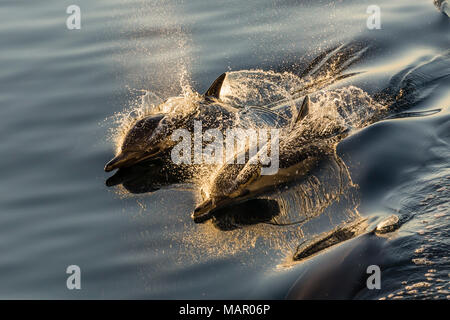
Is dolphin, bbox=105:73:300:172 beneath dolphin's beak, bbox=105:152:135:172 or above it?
above

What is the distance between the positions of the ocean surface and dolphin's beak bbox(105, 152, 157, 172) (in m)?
0.19

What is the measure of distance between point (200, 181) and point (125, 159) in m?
0.95

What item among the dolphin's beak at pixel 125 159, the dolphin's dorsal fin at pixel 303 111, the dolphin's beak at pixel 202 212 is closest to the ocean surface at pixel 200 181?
the dolphin's beak at pixel 202 212

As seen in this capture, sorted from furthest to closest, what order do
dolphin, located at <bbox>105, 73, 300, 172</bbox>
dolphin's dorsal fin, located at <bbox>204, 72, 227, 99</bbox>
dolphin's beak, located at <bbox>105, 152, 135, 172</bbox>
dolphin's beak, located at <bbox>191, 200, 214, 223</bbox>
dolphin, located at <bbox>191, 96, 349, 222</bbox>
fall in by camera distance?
dolphin's dorsal fin, located at <bbox>204, 72, 227, 99</bbox> < dolphin, located at <bbox>105, 73, 300, 172</bbox> < dolphin's beak, located at <bbox>105, 152, 135, 172</bbox> < dolphin, located at <bbox>191, 96, 349, 222</bbox> < dolphin's beak, located at <bbox>191, 200, 214, 223</bbox>

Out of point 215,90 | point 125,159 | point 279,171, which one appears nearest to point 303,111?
point 279,171

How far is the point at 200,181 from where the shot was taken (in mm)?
7098

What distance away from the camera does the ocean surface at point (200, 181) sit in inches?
218

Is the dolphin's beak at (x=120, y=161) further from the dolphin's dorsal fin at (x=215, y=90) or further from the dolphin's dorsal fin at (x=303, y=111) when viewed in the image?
the dolphin's dorsal fin at (x=303, y=111)

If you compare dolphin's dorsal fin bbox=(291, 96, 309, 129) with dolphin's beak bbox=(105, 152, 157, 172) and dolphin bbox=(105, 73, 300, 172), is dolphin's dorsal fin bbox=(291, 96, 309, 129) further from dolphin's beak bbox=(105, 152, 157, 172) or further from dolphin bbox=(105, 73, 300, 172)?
dolphin's beak bbox=(105, 152, 157, 172)

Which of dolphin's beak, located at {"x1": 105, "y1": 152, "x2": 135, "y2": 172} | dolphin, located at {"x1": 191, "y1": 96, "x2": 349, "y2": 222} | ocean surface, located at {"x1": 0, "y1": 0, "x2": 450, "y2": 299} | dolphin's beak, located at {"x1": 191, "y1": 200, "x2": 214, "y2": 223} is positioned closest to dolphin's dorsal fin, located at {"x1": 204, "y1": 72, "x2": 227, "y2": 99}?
ocean surface, located at {"x1": 0, "y1": 0, "x2": 450, "y2": 299}

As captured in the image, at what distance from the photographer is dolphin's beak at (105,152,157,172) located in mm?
7348

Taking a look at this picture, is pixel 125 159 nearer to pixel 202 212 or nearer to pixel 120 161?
pixel 120 161
